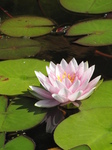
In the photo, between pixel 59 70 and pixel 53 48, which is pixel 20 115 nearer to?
pixel 59 70

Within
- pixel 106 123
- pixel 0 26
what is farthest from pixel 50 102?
pixel 0 26

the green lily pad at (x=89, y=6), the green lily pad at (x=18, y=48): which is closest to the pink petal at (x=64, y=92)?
the green lily pad at (x=18, y=48)

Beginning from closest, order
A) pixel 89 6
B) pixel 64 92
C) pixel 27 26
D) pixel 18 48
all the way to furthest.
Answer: pixel 64 92 → pixel 18 48 → pixel 27 26 → pixel 89 6

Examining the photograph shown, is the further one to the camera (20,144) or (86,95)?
(86,95)

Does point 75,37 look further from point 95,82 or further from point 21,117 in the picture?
point 21,117

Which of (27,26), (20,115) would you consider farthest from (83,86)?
(27,26)

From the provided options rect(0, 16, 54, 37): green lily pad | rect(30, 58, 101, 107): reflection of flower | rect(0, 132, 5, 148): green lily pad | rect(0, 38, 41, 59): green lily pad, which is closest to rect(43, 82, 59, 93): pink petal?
rect(30, 58, 101, 107): reflection of flower
